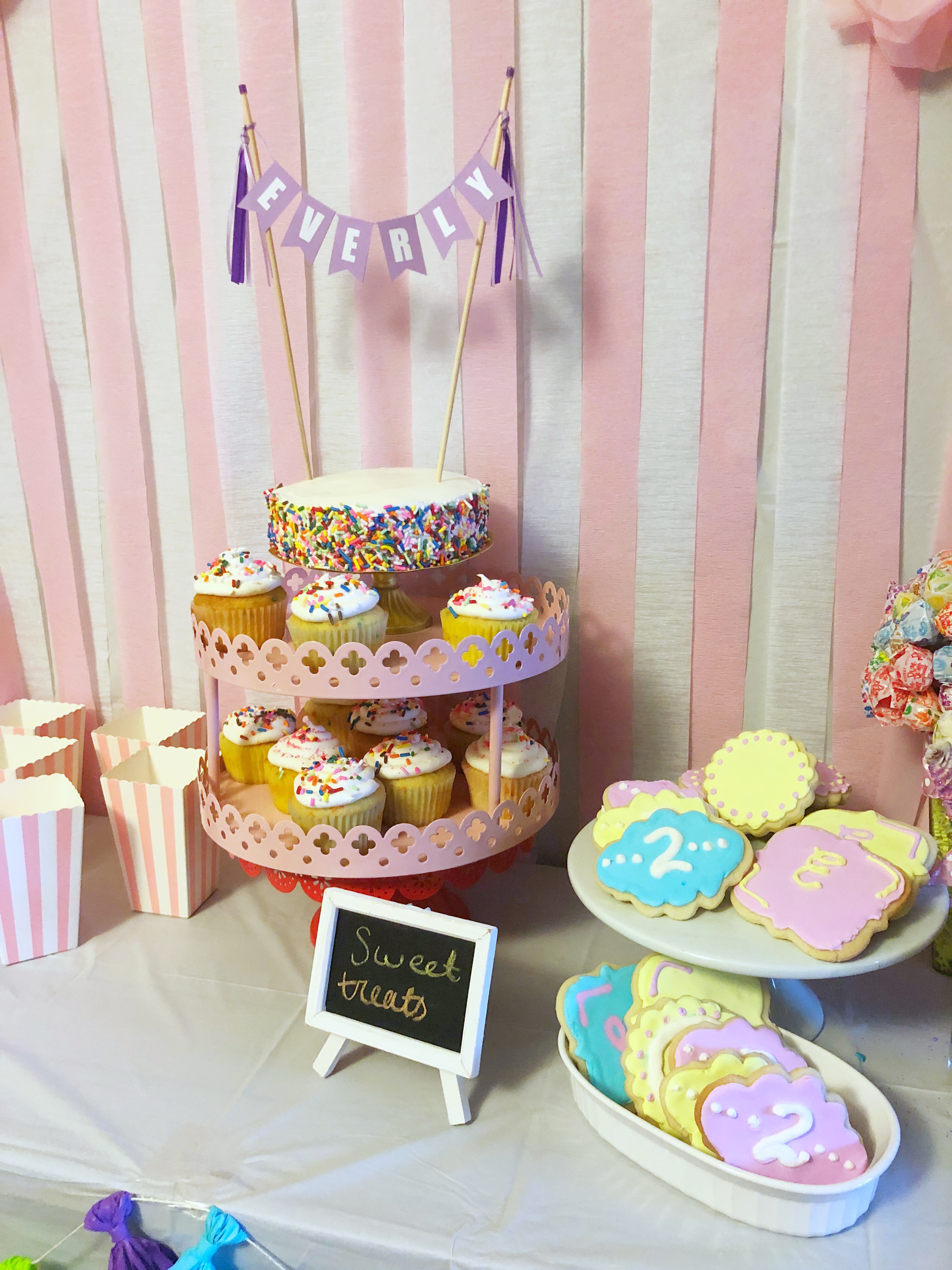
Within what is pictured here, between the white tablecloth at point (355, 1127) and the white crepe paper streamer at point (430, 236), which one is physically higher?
the white crepe paper streamer at point (430, 236)

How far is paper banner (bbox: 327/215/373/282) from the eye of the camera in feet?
4.25

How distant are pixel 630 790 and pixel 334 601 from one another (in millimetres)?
431

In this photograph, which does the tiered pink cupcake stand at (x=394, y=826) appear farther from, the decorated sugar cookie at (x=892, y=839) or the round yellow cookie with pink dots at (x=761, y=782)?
the decorated sugar cookie at (x=892, y=839)

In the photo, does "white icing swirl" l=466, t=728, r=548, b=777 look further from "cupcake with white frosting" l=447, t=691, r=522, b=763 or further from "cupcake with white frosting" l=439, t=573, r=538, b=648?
"cupcake with white frosting" l=439, t=573, r=538, b=648

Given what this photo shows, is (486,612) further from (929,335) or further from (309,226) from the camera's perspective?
(929,335)

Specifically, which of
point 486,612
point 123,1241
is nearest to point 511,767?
point 486,612

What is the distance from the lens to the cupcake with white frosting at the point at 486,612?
46.9 inches

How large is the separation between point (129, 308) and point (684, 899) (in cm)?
122

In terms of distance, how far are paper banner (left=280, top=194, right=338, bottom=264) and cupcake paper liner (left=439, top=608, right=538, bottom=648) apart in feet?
1.69

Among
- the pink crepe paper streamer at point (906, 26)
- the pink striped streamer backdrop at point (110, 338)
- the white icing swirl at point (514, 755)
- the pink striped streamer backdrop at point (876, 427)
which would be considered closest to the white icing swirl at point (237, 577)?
the white icing swirl at point (514, 755)

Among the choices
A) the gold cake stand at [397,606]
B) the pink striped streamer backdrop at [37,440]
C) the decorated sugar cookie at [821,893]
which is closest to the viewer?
the decorated sugar cookie at [821,893]

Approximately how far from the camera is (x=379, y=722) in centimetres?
133

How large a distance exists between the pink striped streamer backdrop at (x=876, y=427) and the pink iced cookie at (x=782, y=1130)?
1.93 feet

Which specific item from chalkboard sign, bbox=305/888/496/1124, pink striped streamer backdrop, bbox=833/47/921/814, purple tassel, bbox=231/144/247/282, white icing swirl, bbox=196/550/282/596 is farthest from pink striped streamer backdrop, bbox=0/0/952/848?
chalkboard sign, bbox=305/888/496/1124
